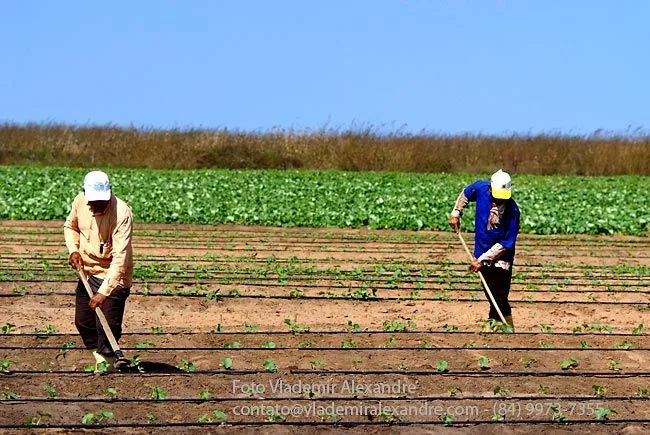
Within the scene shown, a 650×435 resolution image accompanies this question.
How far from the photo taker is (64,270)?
14.5 metres

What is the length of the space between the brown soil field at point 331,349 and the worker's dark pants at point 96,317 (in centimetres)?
22

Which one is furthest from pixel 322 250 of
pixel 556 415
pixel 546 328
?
pixel 556 415

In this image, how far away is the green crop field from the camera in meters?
22.5

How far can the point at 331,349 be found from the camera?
9656 mm

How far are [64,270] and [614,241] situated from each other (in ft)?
33.3

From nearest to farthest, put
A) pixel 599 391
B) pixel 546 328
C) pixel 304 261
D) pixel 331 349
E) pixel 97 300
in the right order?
pixel 97 300 → pixel 599 391 → pixel 331 349 → pixel 546 328 → pixel 304 261

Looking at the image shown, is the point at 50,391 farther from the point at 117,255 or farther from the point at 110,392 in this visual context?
the point at 117,255

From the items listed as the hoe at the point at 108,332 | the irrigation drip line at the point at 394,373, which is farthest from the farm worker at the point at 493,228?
the hoe at the point at 108,332

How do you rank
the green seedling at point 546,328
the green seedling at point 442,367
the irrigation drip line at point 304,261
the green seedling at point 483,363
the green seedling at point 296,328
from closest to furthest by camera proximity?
1. the green seedling at point 442,367
2. the green seedling at point 483,363
3. the green seedling at point 296,328
4. the green seedling at point 546,328
5. the irrigation drip line at point 304,261

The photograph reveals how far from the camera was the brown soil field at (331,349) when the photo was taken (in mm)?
7715

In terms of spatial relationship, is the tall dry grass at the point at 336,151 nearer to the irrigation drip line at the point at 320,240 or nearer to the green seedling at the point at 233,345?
the irrigation drip line at the point at 320,240

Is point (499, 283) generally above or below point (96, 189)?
below

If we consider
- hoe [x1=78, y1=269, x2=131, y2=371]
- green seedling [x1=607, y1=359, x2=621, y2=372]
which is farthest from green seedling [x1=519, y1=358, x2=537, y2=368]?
hoe [x1=78, y1=269, x2=131, y2=371]

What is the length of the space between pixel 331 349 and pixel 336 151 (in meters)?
32.6
